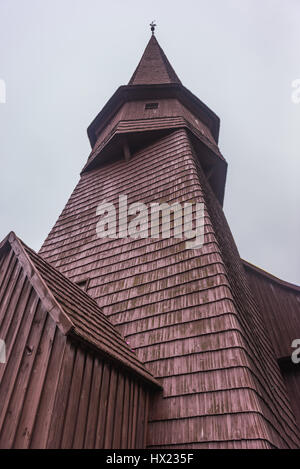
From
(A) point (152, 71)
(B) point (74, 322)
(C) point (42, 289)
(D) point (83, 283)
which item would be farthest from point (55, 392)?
(A) point (152, 71)

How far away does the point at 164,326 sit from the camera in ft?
15.3

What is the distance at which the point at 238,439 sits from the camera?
3.25m

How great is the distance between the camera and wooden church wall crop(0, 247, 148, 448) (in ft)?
8.57

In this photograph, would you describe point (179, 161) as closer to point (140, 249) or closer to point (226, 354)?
point (140, 249)

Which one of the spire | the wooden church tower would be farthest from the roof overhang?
the wooden church tower

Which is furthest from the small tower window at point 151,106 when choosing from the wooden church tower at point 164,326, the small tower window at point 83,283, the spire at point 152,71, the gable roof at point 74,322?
the gable roof at point 74,322

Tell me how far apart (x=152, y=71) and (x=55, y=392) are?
548 inches

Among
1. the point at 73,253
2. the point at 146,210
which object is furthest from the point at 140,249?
the point at 73,253

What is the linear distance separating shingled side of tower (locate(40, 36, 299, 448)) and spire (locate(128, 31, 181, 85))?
338 centimetres

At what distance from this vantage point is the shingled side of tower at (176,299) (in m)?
3.59

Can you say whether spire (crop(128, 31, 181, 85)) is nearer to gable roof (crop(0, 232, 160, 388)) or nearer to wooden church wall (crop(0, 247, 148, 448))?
gable roof (crop(0, 232, 160, 388))

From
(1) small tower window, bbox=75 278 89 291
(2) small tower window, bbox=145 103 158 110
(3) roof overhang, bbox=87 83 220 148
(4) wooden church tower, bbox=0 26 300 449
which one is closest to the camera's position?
(4) wooden church tower, bbox=0 26 300 449

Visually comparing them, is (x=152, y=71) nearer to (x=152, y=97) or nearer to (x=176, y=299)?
(x=152, y=97)

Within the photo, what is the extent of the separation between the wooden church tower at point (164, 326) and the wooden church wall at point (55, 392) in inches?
0.7
